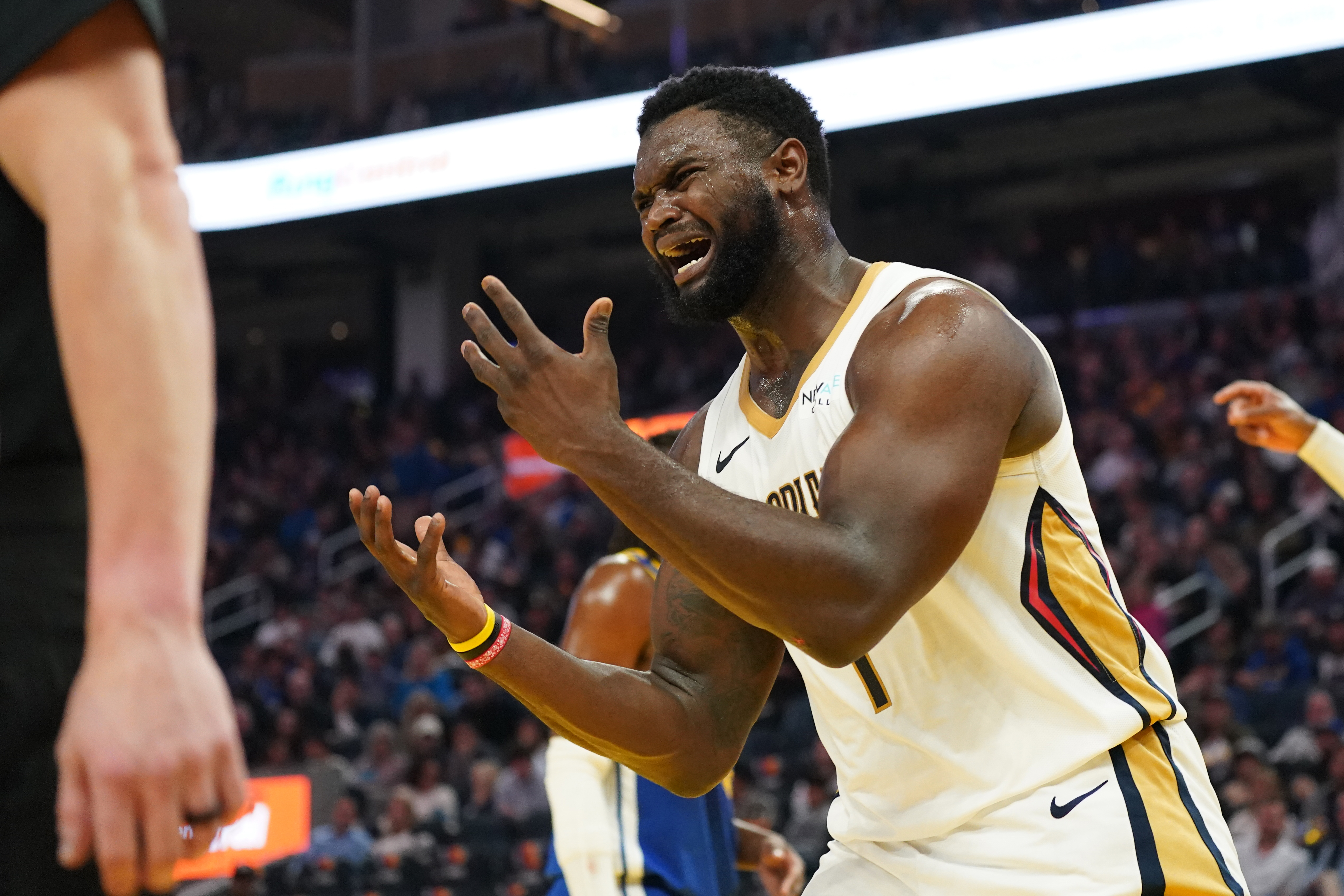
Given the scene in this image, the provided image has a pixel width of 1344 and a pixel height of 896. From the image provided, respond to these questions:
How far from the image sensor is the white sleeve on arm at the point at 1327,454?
155 inches

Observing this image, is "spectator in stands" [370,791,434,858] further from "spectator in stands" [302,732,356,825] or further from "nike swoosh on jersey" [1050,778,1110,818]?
"nike swoosh on jersey" [1050,778,1110,818]

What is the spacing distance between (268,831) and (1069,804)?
33.0ft

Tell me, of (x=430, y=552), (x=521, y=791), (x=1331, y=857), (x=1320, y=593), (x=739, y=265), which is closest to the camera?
(x=430, y=552)

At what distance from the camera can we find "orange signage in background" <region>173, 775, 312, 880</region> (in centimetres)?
1108

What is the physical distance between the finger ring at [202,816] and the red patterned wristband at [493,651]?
1586 mm

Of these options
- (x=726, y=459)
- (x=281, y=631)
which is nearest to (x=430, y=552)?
(x=726, y=459)

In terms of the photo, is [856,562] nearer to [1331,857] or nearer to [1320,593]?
[1331,857]

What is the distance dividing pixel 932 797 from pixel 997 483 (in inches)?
21.9

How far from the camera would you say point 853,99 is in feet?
46.4

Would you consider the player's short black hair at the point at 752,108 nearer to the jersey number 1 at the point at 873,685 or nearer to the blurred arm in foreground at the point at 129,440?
the jersey number 1 at the point at 873,685

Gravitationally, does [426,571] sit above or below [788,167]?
below

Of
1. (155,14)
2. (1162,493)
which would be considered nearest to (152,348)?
(155,14)

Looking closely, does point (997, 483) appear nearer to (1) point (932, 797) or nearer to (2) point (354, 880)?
(1) point (932, 797)

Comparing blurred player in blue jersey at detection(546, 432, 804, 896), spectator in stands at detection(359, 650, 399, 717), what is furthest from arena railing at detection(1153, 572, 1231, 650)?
spectator in stands at detection(359, 650, 399, 717)
